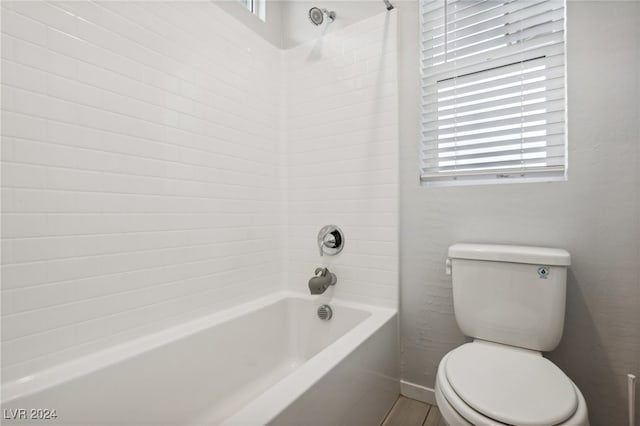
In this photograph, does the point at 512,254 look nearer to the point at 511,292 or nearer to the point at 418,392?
the point at 511,292

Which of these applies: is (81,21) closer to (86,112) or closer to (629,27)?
(86,112)

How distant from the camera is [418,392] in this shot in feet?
5.63

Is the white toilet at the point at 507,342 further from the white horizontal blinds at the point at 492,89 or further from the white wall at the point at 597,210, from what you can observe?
the white horizontal blinds at the point at 492,89

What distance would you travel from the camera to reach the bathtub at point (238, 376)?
982 mm

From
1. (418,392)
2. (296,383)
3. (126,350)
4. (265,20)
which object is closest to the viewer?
(296,383)

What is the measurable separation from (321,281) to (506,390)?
0.99 meters

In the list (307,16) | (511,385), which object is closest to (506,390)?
(511,385)

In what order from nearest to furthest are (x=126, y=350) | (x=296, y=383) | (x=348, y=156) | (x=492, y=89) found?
(x=296, y=383) < (x=126, y=350) < (x=492, y=89) < (x=348, y=156)

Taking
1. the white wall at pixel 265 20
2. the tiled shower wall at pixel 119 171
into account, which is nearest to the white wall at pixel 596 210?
the tiled shower wall at pixel 119 171

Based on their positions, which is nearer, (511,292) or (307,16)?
(511,292)

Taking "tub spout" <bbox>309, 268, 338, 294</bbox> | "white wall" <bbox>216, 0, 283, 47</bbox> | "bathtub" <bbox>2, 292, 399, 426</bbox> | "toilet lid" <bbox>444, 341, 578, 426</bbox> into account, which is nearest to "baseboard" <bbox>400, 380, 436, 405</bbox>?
"bathtub" <bbox>2, 292, 399, 426</bbox>

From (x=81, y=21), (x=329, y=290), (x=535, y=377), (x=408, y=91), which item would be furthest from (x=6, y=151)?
(x=535, y=377)

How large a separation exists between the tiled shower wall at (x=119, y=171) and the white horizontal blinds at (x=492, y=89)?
40.8 inches

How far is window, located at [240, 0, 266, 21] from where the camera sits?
2010 mm
